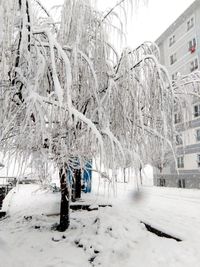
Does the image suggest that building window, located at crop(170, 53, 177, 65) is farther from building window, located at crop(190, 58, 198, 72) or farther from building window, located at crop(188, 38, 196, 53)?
building window, located at crop(190, 58, 198, 72)

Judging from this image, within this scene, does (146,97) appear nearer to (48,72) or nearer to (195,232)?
(48,72)

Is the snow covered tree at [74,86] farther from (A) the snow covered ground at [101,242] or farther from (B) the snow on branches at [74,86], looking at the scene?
(A) the snow covered ground at [101,242]

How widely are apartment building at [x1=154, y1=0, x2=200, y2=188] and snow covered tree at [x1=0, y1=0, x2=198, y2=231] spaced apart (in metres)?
22.3

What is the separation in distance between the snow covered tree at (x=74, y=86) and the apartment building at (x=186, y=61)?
22.3 metres

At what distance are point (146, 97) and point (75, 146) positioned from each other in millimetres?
1772

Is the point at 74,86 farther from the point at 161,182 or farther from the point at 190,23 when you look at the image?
the point at 161,182

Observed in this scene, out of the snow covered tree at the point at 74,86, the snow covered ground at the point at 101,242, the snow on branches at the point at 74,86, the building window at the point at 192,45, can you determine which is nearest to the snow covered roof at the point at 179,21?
the building window at the point at 192,45

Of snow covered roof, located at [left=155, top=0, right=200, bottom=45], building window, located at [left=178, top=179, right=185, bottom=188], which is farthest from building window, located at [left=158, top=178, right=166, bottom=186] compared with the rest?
snow covered roof, located at [left=155, top=0, right=200, bottom=45]

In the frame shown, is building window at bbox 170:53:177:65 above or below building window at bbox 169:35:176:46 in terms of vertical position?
below

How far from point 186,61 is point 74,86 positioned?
97.5ft

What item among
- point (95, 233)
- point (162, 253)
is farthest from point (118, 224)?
point (162, 253)

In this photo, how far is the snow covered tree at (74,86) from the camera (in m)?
4.30

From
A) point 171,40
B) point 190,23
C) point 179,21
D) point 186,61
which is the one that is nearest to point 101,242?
point 186,61

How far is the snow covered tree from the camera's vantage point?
430 cm
